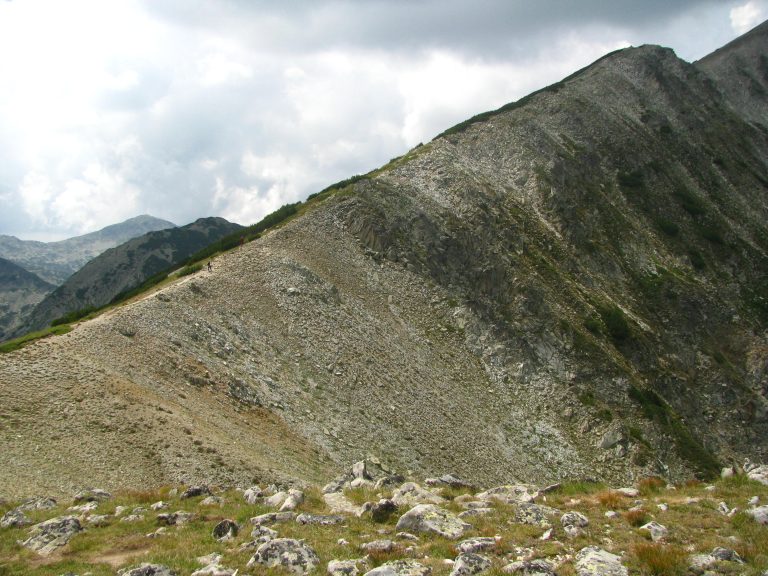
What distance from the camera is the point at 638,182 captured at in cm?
8300

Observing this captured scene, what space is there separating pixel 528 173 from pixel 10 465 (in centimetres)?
6809

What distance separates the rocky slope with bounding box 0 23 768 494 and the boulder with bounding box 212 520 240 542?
1138 centimetres

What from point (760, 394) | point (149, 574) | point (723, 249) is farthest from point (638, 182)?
point (149, 574)

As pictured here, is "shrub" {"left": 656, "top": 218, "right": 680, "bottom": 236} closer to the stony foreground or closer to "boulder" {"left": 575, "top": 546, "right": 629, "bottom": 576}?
the stony foreground

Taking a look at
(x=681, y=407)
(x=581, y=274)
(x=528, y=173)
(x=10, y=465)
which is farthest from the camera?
(x=528, y=173)

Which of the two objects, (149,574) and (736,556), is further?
(149,574)

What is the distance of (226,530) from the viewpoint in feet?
50.5

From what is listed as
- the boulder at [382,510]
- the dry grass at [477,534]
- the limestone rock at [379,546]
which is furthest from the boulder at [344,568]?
the boulder at [382,510]

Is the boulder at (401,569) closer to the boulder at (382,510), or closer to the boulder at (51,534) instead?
the boulder at (382,510)

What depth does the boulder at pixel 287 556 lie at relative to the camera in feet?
41.5

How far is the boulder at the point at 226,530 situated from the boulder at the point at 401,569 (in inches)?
208

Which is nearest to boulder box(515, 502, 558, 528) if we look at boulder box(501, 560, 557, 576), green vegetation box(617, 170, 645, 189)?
boulder box(501, 560, 557, 576)

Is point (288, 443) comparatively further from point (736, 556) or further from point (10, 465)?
point (736, 556)

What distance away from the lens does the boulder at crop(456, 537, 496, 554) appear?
42.2ft
